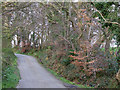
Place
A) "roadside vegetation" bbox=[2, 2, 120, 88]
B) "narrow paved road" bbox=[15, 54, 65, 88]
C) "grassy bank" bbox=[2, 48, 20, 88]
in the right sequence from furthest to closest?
1. "narrow paved road" bbox=[15, 54, 65, 88]
2. "grassy bank" bbox=[2, 48, 20, 88]
3. "roadside vegetation" bbox=[2, 2, 120, 88]

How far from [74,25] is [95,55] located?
547 centimetres

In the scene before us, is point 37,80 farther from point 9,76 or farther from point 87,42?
point 87,42

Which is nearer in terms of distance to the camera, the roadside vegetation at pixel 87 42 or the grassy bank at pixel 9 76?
the roadside vegetation at pixel 87 42

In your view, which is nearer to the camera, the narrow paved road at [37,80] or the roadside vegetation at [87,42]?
the roadside vegetation at [87,42]

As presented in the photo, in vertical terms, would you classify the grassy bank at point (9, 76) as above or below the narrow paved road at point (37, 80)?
above

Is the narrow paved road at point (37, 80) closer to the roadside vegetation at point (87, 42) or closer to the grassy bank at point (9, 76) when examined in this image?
the grassy bank at point (9, 76)

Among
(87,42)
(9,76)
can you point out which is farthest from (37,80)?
(87,42)

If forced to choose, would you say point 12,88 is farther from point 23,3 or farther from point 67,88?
point 23,3

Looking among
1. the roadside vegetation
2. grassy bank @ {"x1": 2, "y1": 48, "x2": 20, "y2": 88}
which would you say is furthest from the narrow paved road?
the roadside vegetation

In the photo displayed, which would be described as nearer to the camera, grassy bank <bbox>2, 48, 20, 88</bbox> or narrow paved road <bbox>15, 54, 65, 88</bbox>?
grassy bank <bbox>2, 48, 20, 88</bbox>

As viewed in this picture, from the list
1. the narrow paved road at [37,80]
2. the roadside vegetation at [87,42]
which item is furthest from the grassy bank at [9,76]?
the narrow paved road at [37,80]

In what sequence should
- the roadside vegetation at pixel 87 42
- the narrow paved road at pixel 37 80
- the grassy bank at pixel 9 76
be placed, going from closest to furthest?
the roadside vegetation at pixel 87 42
the grassy bank at pixel 9 76
the narrow paved road at pixel 37 80

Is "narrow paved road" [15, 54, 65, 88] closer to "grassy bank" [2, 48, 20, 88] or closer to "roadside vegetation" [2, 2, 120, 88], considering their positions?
"grassy bank" [2, 48, 20, 88]

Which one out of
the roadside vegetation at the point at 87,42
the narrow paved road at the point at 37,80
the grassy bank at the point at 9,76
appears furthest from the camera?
the narrow paved road at the point at 37,80
